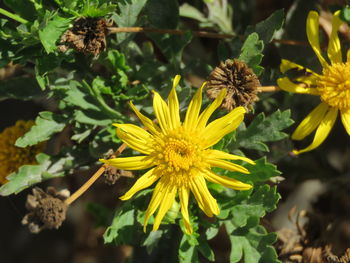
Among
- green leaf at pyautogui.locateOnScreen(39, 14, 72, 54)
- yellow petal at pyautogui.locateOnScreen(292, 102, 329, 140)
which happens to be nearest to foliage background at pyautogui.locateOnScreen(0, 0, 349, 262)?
green leaf at pyautogui.locateOnScreen(39, 14, 72, 54)

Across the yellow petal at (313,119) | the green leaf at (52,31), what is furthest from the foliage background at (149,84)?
the yellow petal at (313,119)

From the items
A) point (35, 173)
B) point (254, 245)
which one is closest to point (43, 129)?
point (35, 173)

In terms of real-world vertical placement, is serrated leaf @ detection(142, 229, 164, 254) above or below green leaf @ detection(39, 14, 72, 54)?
below

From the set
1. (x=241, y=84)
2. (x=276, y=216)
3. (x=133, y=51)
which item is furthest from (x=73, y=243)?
(x=241, y=84)

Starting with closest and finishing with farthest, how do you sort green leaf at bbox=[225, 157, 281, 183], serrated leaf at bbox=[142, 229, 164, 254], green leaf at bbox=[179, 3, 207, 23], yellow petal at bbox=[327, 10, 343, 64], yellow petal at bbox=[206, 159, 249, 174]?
1. yellow petal at bbox=[206, 159, 249, 174]
2. green leaf at bbox=[225, 157, 281, 183]
3. yellow petal at bbox=[327, 10, 343, 64]
4. serrated leaf at bbox=[142, 229, 164, 254]
5. green leaf at bbox=[179, 3, 207, 23]

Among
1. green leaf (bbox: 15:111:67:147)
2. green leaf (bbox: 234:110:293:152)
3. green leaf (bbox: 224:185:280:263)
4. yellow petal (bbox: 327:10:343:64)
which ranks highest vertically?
yellow petal (bbox: 327:10:343:64)

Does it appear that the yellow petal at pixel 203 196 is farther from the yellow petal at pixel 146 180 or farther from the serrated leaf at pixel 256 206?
the serrated leaf at pixel 256 206

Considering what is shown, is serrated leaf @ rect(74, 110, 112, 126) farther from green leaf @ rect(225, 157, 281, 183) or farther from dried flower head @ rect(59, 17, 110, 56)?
green leaf @ rect(225, 157, 281, 183)
